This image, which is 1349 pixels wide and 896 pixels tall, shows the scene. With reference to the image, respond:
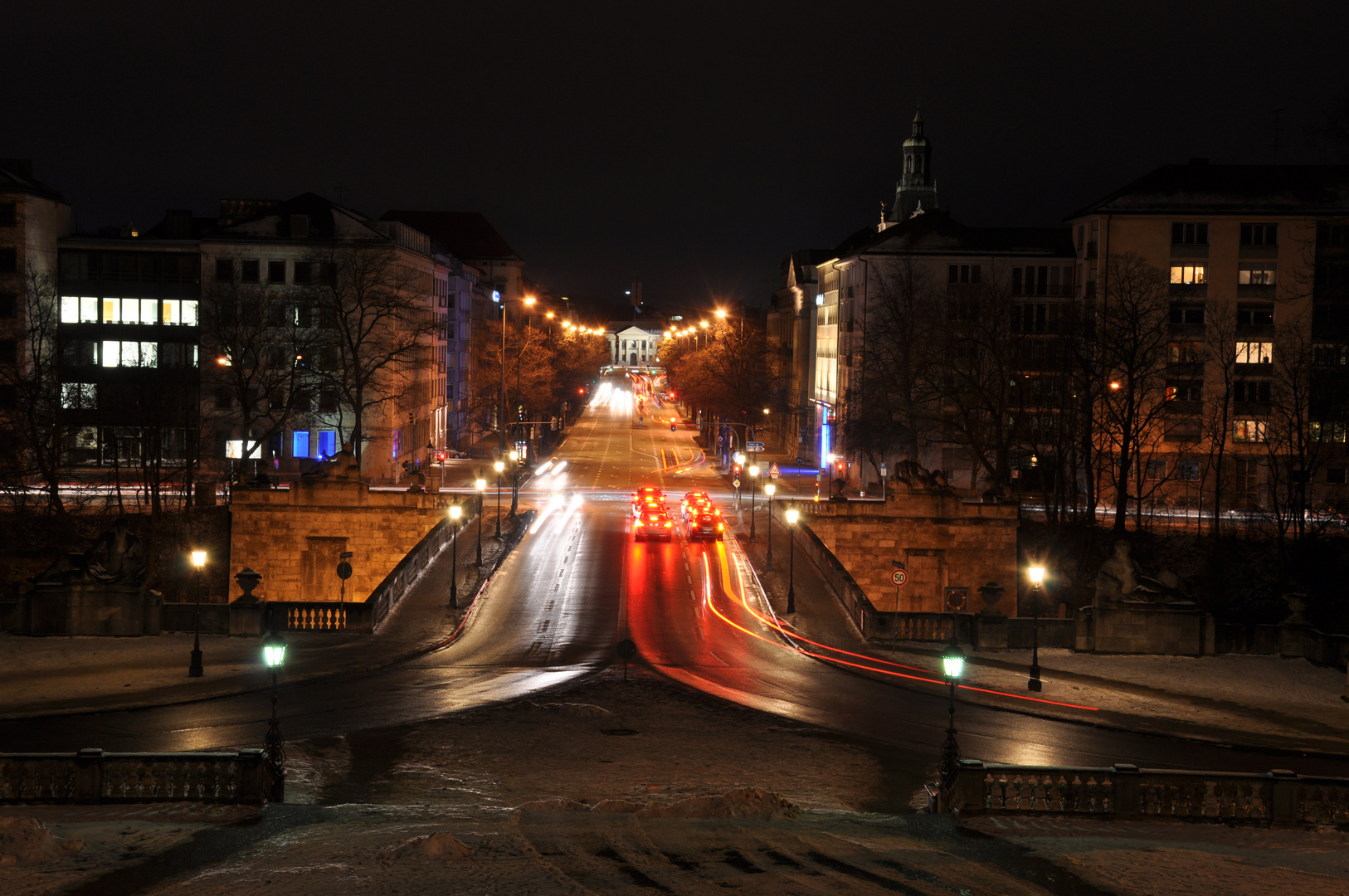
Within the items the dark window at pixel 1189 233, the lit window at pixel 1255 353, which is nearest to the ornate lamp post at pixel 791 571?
the lit window at pixel 1255 353

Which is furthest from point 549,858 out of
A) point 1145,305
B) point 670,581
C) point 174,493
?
point 1145,305

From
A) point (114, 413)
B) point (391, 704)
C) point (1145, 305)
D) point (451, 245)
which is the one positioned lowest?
point (391, 704)

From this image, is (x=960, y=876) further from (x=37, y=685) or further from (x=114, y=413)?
(x=114, y=413)

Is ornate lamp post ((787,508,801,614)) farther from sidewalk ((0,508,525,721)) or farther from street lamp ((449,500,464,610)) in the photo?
street lamp ((449,500,464,610))

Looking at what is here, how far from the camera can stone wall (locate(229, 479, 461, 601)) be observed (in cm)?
4784

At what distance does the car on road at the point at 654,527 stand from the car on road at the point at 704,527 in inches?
33.0

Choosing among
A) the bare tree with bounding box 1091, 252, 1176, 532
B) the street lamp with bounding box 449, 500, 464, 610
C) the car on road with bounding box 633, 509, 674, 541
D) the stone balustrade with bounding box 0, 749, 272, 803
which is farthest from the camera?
the bare tree with bounding box 1091, 252, 1176, 532

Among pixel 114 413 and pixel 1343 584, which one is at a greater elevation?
pixel 114 413

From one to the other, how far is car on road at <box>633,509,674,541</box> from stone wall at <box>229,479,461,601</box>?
813 centimetres

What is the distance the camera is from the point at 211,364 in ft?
219

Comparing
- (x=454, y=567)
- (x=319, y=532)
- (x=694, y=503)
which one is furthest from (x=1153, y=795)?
(x=319, y=532)

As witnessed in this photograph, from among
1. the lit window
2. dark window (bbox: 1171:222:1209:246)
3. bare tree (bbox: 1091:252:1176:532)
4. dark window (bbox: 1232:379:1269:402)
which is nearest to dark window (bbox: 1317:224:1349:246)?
dark window (bbox: 1171:222:1209:246)

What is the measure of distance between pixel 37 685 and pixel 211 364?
141 ft

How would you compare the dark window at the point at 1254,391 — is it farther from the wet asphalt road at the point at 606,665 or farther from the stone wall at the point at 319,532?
the stone wall at the point at 319,532
